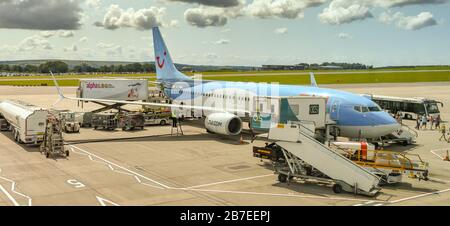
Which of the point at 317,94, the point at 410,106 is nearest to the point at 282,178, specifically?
the point at 317,94

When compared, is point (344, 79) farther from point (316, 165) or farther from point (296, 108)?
point (316, 165)

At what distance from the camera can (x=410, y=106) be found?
49.2m

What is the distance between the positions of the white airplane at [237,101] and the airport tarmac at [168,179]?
2.58 meters

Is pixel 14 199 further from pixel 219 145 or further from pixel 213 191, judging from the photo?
pixel 219 145

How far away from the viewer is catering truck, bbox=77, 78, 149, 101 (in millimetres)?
42188

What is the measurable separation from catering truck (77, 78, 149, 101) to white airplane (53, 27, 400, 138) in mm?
2743

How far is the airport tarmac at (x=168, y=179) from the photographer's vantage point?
690 inches

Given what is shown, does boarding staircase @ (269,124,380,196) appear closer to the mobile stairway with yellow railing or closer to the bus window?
the mobile stairway with yellow railing

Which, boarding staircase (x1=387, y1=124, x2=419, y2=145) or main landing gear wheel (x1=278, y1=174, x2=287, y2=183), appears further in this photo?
boarding staircase (x1=387, y1=124, x2=419, y2=145)

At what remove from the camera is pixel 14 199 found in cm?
1734

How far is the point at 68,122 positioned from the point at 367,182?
93.6 feet

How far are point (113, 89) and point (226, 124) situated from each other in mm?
17113

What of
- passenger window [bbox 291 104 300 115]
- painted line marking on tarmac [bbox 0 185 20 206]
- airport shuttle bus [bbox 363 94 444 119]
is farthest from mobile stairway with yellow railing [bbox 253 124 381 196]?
airport shuttle bus [bbox 363 94 444 119]
